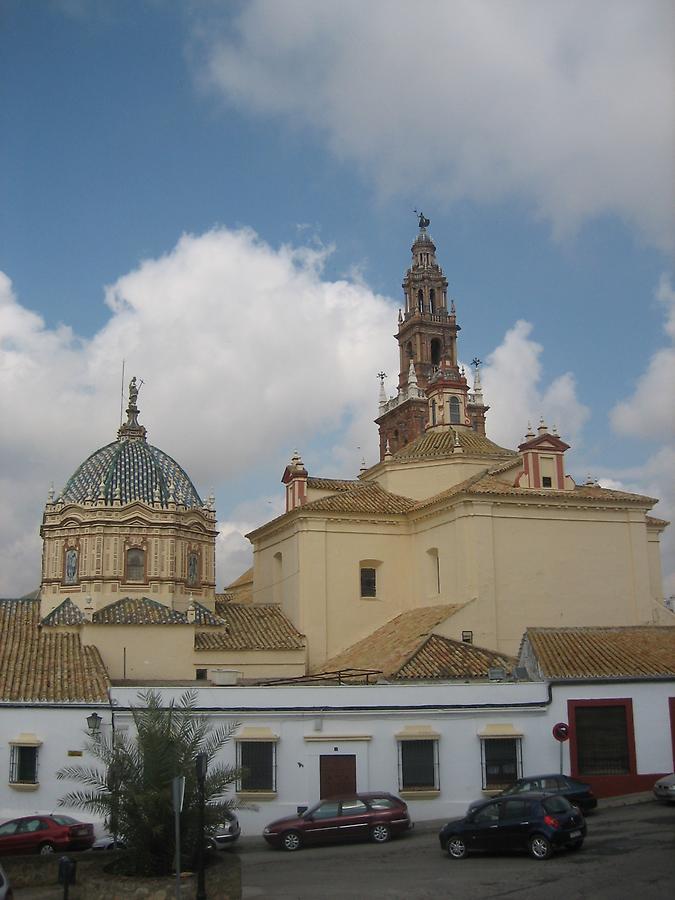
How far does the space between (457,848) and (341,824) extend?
2.79 m

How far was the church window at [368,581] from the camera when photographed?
37.0m

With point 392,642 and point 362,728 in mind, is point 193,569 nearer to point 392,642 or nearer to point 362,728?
point 392,642

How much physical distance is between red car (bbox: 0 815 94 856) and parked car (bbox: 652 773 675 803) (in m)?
12.4

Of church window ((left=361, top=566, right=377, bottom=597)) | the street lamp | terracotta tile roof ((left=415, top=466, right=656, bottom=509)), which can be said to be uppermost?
terracotta tile roof ((left=415, top=466, right=656, bottom=509))

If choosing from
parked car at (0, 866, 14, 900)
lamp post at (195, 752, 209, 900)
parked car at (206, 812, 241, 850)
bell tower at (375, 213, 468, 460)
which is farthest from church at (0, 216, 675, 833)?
bell tower at (375, 213, 468, 460)

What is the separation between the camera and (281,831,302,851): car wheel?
1938 centimetres

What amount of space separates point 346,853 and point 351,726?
4.60m

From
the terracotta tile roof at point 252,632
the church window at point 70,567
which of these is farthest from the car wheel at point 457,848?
the church window at point 70,567

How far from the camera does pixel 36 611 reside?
1315 inches

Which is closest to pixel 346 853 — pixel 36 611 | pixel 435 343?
pixel 36 611

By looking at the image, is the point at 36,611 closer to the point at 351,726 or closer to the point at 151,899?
the point at 351,726

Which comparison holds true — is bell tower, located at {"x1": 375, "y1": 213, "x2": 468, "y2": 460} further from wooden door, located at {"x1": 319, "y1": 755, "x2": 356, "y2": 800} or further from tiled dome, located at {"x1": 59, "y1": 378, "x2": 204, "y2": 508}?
wooden door, located at {"x1": 319, "y1": 755, "x2": 356, "y2": 800}

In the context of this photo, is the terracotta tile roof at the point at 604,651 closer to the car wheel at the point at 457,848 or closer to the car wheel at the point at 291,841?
the car wheel at the point at 457,848

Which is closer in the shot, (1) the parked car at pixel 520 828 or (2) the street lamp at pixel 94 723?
(1) the parked car at pixel 520 828
